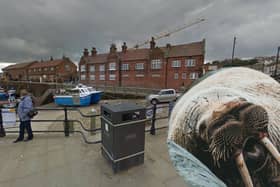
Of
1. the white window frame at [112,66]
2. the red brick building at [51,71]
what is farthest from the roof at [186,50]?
the red brick building at [51,71]

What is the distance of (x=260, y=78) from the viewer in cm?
111

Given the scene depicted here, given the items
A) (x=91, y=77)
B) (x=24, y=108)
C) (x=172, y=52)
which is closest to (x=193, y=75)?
(x=172, y=52)

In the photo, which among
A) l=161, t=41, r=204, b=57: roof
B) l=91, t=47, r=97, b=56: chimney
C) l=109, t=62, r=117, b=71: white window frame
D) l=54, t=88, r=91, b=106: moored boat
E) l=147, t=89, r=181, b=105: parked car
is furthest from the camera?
l=91, t=47, r=97, b=56: chimney

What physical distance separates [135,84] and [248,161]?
30.3 metres

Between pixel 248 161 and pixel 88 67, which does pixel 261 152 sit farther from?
pixel 88 67

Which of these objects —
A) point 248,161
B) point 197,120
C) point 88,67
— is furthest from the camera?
point 88,67

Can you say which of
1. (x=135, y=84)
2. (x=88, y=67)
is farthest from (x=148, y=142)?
(x=88, y=67)

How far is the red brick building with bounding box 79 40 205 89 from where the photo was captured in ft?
80.6

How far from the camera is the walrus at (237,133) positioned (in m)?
0.81

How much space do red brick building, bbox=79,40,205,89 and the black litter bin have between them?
60.4ft

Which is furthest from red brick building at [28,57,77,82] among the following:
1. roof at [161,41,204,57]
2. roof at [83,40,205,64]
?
roof at [161,41,204,57]

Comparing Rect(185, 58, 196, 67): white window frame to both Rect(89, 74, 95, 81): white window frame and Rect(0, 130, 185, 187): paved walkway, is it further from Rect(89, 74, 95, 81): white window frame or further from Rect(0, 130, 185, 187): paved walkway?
Rect(89, 74, 95, 81): white window frame

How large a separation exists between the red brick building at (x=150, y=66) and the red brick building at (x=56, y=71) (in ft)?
66.9

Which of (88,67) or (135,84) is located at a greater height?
(88,67)
